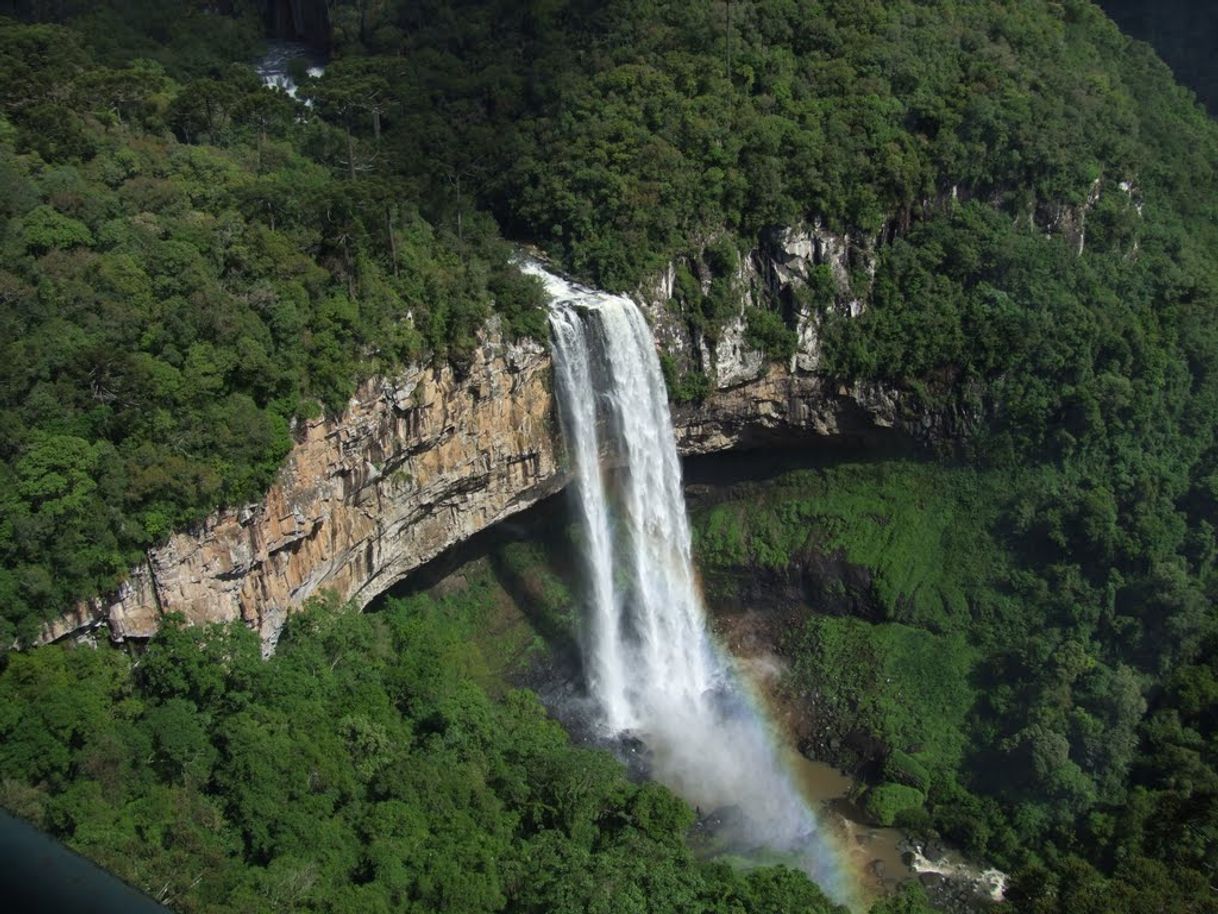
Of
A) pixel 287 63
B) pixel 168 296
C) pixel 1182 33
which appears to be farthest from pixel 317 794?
pixel 1182 33

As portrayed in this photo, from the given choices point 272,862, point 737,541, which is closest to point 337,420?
point 272,862

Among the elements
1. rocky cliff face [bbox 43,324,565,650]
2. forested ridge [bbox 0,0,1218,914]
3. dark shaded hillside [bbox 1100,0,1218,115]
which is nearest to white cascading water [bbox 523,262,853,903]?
rocky cliff face [bbox 43,324,565,650]

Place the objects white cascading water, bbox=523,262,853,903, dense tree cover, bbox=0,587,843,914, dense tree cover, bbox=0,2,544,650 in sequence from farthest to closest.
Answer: white cascading water, bbox=523,262,853,903 → dense tree cover, bbox=0,2,544,650 → dense tree cover, bbox=0,587,843,914

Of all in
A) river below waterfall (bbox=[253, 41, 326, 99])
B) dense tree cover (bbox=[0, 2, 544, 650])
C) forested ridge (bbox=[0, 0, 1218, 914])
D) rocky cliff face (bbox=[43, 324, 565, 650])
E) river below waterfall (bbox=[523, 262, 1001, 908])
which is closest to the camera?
dense tree cover (bbox=[0, 2, 544, 650])

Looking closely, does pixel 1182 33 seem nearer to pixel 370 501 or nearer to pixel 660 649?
pixel 660 649

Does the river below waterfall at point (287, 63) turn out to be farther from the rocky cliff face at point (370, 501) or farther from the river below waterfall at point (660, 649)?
the rocky cliff face at point (370, 501)

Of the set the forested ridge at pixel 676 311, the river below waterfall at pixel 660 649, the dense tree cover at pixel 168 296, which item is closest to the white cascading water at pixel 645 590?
the river below waterfall at pixel 660 649

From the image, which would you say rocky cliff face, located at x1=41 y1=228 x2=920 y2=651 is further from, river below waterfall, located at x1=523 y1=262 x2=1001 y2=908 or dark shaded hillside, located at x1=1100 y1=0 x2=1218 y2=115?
dark shaded hillside, located at x1=1100 y1=0 x2=1218 y2=115
